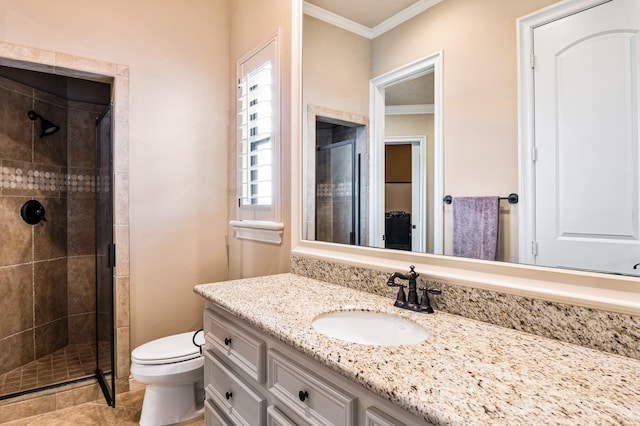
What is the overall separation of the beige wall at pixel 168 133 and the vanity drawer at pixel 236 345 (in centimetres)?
103

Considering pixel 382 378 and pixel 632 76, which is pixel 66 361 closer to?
pixel 382 378

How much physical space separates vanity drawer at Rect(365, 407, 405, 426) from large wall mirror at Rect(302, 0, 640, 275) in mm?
578

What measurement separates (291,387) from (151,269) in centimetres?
168

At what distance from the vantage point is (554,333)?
86cm

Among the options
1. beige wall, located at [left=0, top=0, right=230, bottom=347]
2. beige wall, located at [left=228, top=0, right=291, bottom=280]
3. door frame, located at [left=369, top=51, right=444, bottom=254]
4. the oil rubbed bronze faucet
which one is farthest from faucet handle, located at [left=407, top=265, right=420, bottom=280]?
beige wall, located at [left=0, top=0, right=230, bottom=347]

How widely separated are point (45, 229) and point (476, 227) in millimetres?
3197

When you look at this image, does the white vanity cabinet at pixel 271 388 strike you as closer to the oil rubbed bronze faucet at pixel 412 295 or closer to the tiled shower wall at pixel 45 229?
the oil rubbed bronze faucet at pixel 412 295

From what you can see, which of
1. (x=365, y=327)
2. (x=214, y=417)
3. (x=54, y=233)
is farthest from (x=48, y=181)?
(x=365, y=327)

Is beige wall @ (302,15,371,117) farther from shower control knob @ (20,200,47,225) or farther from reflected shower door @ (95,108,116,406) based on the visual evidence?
shower control knob @ (20,200,47,225)

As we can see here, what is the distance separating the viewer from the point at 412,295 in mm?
1154

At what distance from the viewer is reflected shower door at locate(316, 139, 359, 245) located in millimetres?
1563

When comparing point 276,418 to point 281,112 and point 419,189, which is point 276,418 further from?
point 281,112

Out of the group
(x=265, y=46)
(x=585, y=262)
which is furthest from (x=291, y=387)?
(x=265, y=46)

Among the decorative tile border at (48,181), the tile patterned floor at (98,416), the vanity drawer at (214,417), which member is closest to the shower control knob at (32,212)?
the decorative tile border at (48,181)
